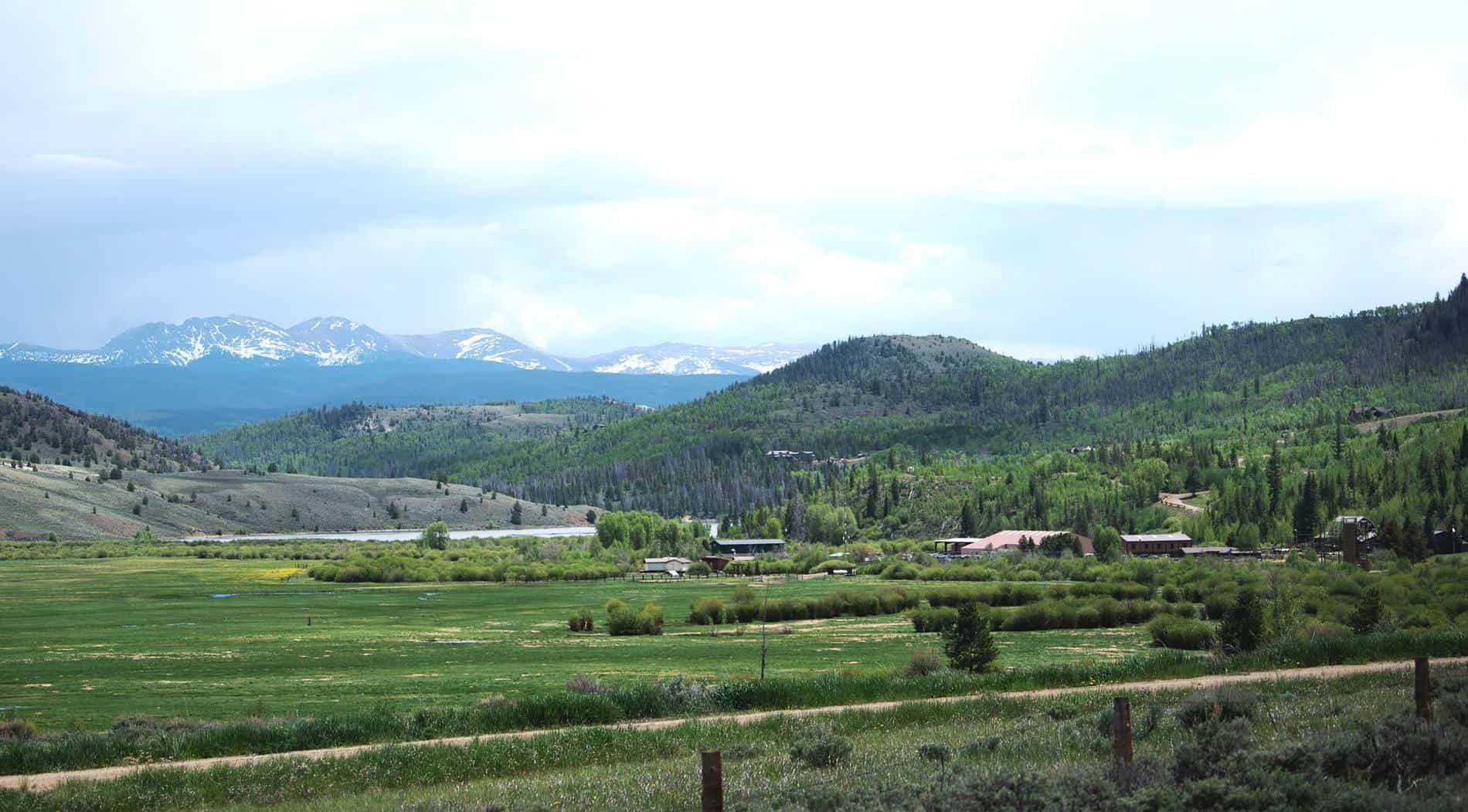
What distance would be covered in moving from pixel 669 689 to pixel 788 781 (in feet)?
44.2

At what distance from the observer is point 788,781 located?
19172 mm

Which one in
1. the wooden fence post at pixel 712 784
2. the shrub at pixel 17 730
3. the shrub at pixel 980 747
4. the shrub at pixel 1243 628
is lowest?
the shrub at pixel 17 730

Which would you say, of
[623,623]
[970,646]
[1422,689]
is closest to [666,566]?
[623,623]

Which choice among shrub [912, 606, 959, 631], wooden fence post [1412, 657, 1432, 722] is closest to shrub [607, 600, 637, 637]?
shrub [912, 606, 959, 631]

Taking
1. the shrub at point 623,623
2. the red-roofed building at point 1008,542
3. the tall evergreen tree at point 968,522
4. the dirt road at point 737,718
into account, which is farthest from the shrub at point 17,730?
the tall evergreen tree at point 968,522

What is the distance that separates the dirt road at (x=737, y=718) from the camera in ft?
78.7

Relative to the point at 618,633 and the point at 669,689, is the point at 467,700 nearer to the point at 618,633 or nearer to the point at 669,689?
the point at 669,689

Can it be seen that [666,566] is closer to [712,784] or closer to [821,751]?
[821,751]

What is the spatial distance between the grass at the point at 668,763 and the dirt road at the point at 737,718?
1.13m

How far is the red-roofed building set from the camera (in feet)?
465

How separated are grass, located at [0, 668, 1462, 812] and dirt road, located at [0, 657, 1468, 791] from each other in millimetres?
1135

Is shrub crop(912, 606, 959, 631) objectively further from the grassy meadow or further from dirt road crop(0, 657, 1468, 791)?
dirt road crop(0, 657, 1468, 791)

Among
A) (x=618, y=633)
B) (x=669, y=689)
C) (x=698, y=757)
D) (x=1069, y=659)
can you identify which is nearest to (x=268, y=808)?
(x=698, y=757)

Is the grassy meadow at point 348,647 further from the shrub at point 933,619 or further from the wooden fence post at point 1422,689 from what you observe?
the wooden fence post at point 1422,689
